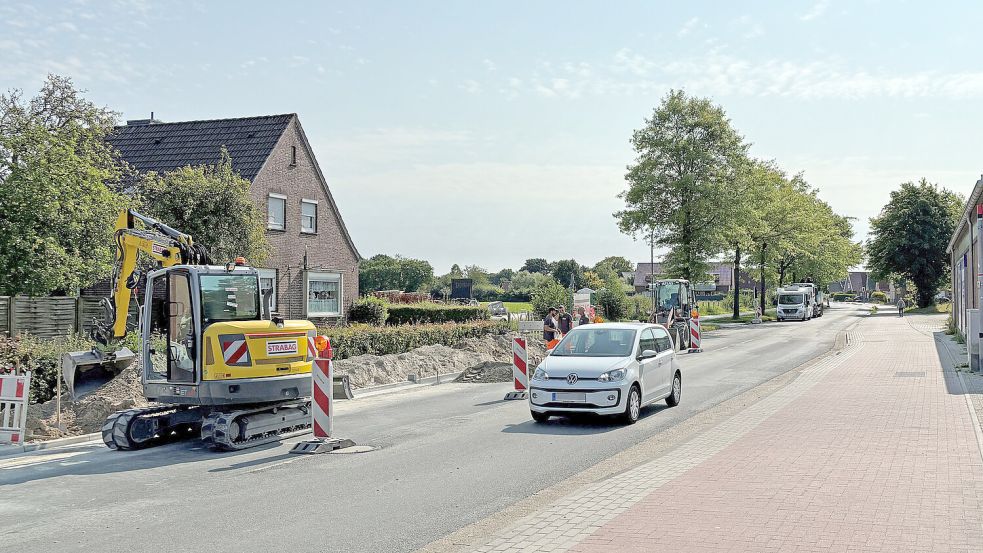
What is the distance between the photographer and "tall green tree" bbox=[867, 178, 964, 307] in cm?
7394

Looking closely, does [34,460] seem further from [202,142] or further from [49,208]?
[202,142]

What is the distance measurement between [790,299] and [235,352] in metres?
55.2

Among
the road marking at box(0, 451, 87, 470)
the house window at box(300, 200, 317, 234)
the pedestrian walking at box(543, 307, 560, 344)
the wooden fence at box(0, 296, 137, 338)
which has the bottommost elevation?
the road marking at box(0, 451, 87, 470)

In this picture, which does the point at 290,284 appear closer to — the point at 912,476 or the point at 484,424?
the point at 484,424

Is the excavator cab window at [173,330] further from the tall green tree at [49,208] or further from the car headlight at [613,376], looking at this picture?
the tall green tree at [49,208]

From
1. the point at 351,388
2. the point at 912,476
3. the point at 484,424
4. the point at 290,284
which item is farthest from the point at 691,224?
the point at 912,476

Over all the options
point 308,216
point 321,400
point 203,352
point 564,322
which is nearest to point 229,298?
point 203,352

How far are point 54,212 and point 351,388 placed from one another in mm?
7421

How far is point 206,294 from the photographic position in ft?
38.7

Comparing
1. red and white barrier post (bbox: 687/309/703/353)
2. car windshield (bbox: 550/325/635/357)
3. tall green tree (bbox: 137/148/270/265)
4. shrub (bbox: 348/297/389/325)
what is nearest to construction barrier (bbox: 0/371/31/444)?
car windshield (bbox: 550/325/635/357)

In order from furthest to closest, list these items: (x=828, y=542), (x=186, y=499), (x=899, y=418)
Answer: (x=899, y=418)
(x=186, y=499)
(x=828, y=542)

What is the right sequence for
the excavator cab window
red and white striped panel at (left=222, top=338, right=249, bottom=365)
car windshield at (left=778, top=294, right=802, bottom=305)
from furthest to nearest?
car windshield at (left=778, top=294, right=802, bottom=305), the excavator cab window, red and white striped panel at (left=222, top=338, right=249, bottom=365)

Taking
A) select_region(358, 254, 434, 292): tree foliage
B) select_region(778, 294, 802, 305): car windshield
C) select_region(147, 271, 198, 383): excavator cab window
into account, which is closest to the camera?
select_region(147, 271, 198, 383): excavator cab window

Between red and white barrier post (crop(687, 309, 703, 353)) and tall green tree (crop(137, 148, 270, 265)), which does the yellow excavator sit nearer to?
tall green tree (crop(137, 148, 270, 265))
